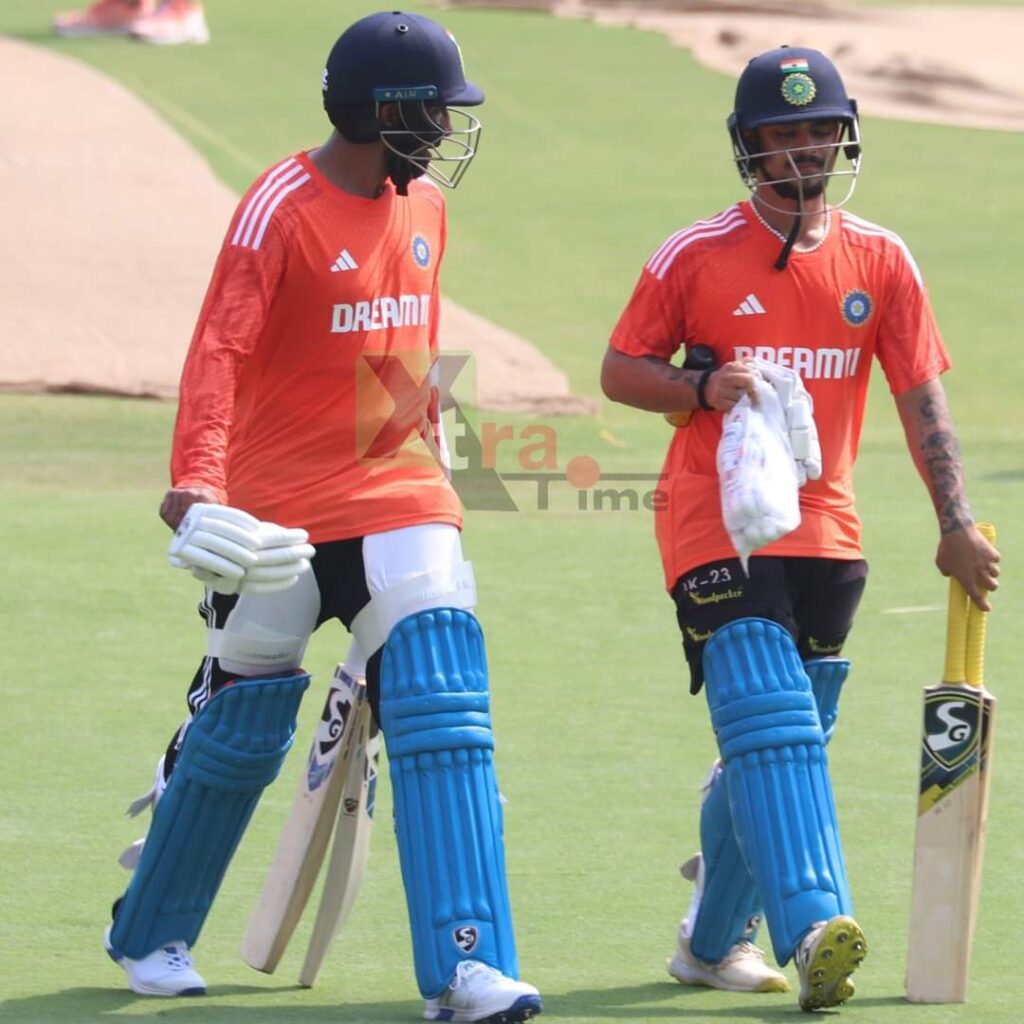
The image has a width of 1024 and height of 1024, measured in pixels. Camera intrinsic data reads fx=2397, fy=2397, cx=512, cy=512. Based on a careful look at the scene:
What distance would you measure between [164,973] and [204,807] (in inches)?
14.5

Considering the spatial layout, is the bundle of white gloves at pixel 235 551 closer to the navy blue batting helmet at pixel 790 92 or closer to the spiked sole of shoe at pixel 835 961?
the spiked sole of shoe at pixel 835 961

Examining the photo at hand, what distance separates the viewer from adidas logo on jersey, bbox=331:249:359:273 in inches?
200

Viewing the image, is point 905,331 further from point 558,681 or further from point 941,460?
point 558,681

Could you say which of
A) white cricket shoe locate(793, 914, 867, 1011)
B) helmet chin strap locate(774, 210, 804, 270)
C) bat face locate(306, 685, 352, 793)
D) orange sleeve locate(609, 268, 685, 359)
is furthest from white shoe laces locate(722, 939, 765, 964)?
helmet chin strap locate(774, 210, 804, 270)

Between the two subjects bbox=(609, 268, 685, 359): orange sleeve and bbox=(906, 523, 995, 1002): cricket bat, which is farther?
bbox=(609, 268, 685, 359): orange sleeve

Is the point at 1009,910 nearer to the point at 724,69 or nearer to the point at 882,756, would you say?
the point at 882,756

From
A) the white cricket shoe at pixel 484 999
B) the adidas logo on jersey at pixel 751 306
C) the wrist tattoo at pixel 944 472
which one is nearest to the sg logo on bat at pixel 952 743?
the wrist tattoo at pixel 944 472

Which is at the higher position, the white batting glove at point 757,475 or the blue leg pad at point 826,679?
the white batting glove at point 757,475

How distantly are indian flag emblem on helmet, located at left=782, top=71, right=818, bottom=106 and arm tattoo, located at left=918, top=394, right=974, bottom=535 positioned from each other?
2.33ft

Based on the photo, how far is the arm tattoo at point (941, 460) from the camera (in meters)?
5.26

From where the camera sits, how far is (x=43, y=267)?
50.7 ft

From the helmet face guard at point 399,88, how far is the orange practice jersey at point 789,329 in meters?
0.56

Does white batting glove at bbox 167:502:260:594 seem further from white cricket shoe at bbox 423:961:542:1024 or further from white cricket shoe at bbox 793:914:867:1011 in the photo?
white cricket shoe at bbox 793:914:867:1011

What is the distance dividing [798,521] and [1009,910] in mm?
1373
